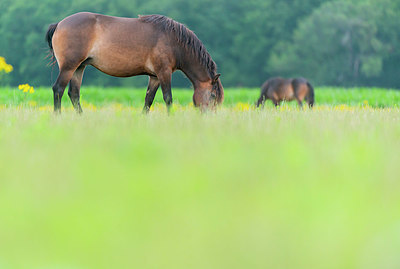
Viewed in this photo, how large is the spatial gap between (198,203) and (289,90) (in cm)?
1410

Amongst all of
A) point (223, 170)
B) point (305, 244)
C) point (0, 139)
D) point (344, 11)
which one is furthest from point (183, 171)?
point (344, 11)

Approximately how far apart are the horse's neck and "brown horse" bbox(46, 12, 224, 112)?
2 centimetres

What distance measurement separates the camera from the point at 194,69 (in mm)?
8438

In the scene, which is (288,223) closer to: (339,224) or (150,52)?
(339,224)

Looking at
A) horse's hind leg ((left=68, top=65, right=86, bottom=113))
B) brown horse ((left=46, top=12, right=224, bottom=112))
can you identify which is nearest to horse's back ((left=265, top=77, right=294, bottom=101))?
brown horse ((left=46, top=12, right=224, bottom=112))

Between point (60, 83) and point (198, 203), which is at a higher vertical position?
point (60, 83)

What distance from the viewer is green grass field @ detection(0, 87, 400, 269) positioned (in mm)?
1632

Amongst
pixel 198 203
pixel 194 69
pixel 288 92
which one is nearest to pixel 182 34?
pixel 194 69

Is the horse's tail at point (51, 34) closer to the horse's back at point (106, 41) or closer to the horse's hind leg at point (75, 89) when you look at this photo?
the horse's back at point (106, 41)

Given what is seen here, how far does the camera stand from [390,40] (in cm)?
4697

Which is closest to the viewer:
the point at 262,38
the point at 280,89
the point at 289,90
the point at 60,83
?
the point at 60,83

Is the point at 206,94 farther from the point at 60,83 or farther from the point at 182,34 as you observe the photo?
the point at 60,83

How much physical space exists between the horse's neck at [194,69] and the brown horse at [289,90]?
7242 millimetres

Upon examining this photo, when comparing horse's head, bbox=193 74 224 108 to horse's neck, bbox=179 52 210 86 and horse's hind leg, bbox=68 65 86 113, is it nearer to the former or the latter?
horse's neck, bbox=179 52 210 86
